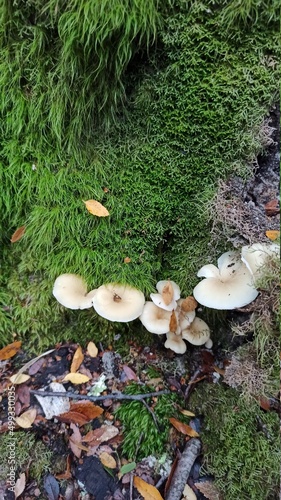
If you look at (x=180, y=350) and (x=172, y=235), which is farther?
(x=172, y=235)

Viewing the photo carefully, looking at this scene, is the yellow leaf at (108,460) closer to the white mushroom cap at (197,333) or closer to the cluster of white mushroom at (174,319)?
the cluster of white mushroom at (174,319)

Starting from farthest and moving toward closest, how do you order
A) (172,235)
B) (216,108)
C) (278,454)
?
(172,235) < (216,108) < (278,454)

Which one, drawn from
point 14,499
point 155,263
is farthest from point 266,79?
point 14,499

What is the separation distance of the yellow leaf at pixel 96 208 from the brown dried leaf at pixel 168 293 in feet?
2.40

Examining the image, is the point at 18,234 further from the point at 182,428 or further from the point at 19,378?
the point at 182,428

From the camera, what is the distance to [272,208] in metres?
2.65

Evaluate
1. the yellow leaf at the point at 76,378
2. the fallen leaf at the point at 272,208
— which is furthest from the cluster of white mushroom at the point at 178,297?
the yellow leaf at the point at 76,378

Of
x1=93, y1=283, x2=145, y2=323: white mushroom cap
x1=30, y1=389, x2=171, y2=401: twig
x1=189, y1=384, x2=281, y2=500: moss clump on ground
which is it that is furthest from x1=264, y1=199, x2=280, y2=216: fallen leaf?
x1=30, y1=389, x2=171, y2=401: twig

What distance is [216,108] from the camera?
254 centimetres

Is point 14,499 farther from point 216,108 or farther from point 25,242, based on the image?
point 216,108

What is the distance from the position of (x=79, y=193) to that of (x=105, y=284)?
0.75 m

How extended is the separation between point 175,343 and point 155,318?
0.99ft

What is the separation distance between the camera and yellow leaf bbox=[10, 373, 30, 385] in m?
2.85

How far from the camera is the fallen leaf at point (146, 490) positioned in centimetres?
243
